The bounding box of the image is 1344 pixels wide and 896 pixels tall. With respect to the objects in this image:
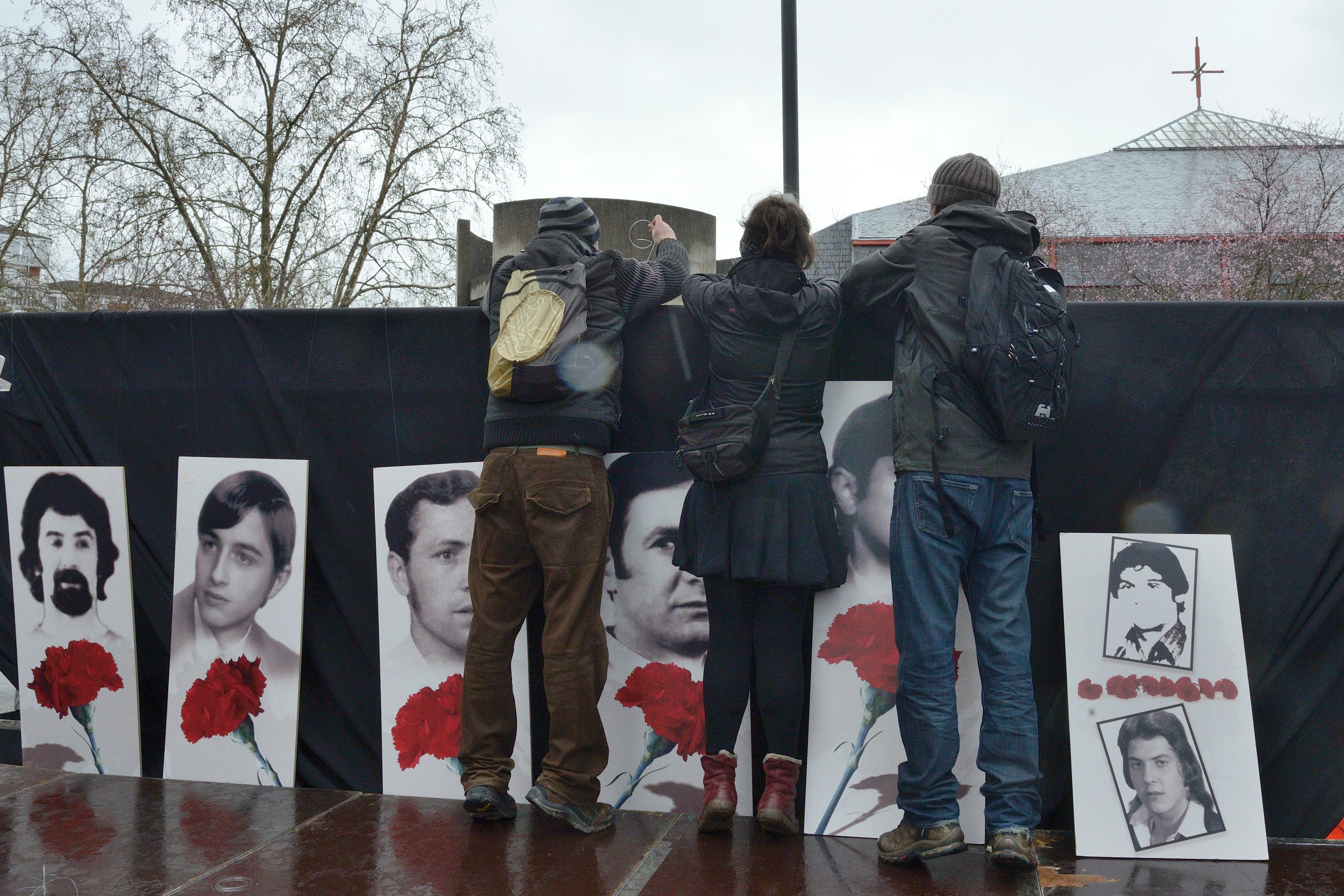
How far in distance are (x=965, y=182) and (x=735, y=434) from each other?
104cm

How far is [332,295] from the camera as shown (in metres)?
16.6

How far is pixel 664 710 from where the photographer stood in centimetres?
344

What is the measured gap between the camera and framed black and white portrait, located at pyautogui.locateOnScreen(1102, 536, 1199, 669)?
3.10m

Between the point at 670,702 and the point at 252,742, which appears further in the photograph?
the point at 252,742

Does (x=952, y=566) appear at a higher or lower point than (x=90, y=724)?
higher

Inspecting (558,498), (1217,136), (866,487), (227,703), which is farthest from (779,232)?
(1217,136)

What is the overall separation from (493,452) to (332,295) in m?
14.6

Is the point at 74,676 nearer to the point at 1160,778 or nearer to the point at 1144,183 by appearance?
the point at 1160,778

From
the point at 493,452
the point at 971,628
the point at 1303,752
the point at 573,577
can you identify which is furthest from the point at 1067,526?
the point at 493,452

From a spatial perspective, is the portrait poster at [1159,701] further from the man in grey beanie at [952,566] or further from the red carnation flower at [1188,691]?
the man in grey beanie at [952,566]

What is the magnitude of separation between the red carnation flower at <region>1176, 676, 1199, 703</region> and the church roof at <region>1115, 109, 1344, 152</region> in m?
22.1

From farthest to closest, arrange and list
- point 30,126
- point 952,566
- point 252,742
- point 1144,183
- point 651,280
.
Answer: point 1144,183, point 30,126, point 252,742, point 651,280, point 952,566

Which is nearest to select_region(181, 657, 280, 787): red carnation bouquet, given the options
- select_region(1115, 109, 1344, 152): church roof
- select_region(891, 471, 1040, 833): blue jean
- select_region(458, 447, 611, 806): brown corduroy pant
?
select_region(458, 447, 611, 806): brown corduroy pant

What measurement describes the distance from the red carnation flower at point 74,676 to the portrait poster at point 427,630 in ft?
3.80
